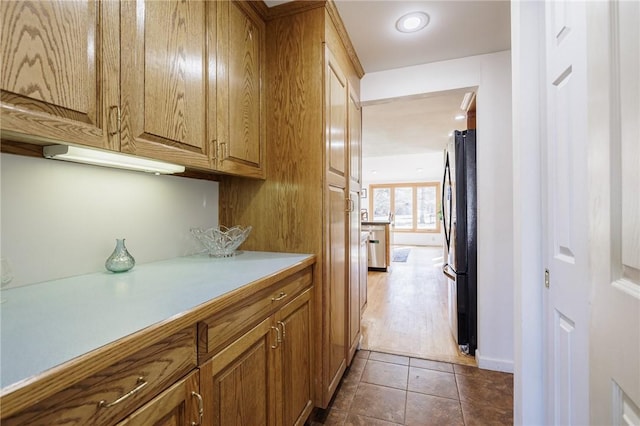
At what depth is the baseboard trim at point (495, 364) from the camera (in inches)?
81.7

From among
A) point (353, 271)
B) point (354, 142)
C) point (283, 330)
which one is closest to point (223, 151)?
point (283, 330)

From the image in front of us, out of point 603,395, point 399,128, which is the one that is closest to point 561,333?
point 603,395

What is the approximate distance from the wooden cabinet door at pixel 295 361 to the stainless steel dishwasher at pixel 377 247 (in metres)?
3.96

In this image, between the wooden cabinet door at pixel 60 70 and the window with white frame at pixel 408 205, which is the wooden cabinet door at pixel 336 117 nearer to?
the wooden cabinet door at pixel 60 70

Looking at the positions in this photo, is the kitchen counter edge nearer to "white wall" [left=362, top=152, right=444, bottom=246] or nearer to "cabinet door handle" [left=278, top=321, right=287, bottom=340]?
"cabinet door handle" [left=278, top=321, right=287, bottom=340]

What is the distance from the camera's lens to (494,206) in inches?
84.6

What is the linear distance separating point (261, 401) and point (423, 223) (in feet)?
29.7

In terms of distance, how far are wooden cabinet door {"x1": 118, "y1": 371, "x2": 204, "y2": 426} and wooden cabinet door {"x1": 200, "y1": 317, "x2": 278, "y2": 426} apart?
0.03m

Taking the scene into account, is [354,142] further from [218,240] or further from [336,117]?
[218,240]

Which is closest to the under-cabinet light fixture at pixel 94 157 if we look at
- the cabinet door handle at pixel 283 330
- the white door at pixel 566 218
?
the cabinet door handle at pixel 283 330

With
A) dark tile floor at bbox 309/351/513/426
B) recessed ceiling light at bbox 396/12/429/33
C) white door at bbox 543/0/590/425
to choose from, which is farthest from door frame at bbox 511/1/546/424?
recessed ceiling light at bbox 396/12/429/33

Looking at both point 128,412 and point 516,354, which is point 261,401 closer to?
point 128,412

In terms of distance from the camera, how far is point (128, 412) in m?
0.58

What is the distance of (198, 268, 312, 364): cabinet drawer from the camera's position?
2.59 ft
